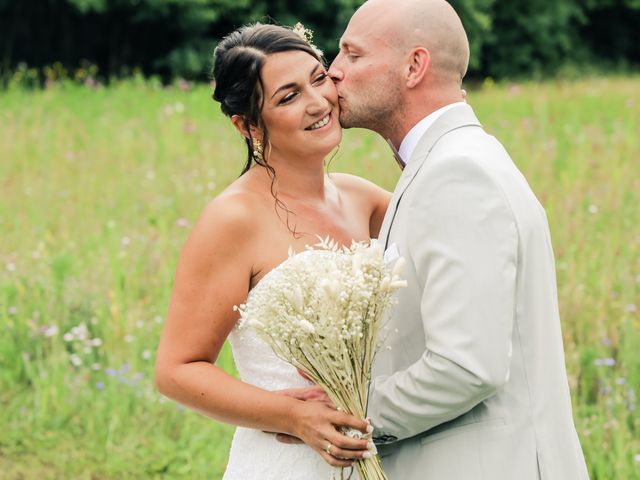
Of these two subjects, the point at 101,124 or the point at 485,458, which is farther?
the point at 101,124

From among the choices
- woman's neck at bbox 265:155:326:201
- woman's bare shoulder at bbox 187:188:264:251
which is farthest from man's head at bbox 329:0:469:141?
woman's bare shoulder at bbox 187:188:264:251

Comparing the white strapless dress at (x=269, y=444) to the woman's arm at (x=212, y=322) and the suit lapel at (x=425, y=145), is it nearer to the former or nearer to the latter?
the woman's arm at (x=212, y=322)

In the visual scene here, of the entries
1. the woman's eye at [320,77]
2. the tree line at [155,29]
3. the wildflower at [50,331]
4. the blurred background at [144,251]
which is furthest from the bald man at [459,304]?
the tree line at [155,29]

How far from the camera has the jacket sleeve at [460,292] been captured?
2213 millimetres

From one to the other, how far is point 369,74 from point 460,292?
84 centimetres

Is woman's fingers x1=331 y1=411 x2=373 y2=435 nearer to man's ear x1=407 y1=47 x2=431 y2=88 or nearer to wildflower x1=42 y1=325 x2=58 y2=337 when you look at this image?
man's ear x1=407 y1=47 x2=431 y2=88

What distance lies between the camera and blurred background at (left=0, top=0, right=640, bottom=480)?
5.06 meters

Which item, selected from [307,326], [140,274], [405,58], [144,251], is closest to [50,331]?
[140,274]

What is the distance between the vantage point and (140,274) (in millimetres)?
6457

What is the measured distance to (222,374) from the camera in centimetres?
279

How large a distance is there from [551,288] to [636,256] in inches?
169

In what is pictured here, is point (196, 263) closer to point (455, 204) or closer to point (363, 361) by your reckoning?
point (363, 361)

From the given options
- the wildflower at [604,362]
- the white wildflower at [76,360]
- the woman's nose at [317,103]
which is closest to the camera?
the woman's nose at [317,103]

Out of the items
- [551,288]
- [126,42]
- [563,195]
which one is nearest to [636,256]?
[563,195]
